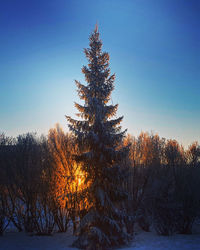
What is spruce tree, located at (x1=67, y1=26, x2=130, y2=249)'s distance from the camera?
10227 millimetres

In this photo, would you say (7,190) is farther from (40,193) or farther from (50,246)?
(50,246)

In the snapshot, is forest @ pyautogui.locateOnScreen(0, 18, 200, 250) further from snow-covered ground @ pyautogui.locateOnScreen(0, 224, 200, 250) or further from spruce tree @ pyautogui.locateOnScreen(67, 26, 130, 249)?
snow-covered ground @ pyautogui.locateOnScreen(0, 224, 200, 250)

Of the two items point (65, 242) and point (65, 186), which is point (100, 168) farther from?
point (65, 242)

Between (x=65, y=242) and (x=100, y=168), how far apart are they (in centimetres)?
673

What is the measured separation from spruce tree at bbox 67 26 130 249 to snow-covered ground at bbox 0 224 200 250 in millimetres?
1421

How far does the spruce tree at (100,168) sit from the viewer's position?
10.2 metres

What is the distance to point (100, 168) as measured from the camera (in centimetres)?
1070

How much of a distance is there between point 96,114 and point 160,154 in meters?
11.8

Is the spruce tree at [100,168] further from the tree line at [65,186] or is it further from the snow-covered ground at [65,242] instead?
the tree line at [65,186]

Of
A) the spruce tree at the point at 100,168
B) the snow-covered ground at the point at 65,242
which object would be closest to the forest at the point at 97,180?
the spruce tree at the point at 100,168

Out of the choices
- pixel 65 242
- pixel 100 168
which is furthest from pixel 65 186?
pixel 100 168

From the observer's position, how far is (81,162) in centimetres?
1091

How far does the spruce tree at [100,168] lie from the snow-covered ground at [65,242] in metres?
1.42

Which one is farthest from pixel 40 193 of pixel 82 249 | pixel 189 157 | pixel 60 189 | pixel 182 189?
pixel 189 157
